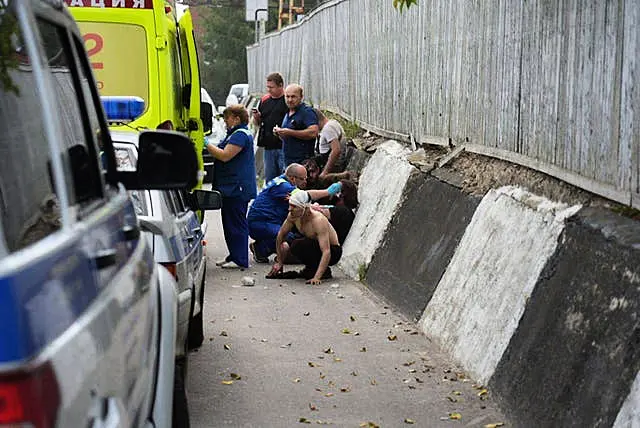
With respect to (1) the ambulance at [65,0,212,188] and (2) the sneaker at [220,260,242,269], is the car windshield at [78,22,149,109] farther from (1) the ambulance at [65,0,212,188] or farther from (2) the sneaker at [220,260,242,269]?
(2) the sneaker at [220,260,242,269]

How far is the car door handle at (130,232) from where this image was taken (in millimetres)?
4156

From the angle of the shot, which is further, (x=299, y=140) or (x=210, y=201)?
(x=299, y=140)

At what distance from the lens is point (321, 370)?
8.66 m

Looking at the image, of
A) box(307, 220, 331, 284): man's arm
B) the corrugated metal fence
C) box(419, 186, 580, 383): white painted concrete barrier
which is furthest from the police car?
box(307, 220, 331, 284): man's arm

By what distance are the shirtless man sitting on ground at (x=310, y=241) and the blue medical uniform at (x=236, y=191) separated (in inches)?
29.4

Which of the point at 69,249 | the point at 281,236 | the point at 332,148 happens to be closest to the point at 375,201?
the point at 281,236

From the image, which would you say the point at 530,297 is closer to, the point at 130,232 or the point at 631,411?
the point at 631,411

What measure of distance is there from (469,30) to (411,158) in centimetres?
245

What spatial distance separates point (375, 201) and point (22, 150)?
11.1 meters

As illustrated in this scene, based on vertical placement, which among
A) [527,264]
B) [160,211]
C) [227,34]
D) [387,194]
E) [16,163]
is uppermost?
[16,163]

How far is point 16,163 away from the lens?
3.15m

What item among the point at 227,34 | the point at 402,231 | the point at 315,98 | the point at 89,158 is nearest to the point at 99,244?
the point at 89,158

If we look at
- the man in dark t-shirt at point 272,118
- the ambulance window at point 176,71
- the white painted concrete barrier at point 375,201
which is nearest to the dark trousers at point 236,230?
the white painted concrete barrier at point 375,201

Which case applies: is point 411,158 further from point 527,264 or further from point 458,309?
point 527,264
